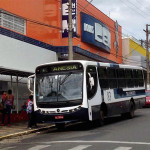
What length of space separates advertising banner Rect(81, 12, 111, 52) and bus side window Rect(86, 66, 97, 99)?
15414 millimetres

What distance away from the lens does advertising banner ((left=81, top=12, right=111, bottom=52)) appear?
102 ft

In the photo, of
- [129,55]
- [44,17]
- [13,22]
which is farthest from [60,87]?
[129,55]

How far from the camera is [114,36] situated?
42188mm

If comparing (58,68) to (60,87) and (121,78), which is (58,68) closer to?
(60,87)

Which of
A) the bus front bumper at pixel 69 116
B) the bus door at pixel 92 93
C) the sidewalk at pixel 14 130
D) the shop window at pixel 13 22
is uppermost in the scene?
the shop window at pixel 13 22

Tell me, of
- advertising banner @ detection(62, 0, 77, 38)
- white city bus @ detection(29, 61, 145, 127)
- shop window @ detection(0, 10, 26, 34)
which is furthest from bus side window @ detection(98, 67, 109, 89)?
advertising banner @ detection(62, 0, 77, 38)

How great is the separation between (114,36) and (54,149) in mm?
33490

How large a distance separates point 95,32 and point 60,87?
19425 mm

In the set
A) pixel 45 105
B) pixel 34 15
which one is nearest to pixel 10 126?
pixel 45 105

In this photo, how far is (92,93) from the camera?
15.1 meters

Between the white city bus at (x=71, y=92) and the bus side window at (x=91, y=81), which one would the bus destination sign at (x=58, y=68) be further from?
the bus side window at (x=91, y=81)

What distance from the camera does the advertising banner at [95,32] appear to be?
3112 cm

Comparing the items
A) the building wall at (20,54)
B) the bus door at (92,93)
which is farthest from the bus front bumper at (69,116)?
the building wall at (20,54)

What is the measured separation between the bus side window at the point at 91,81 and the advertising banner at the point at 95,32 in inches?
607
